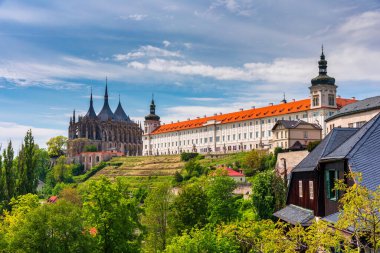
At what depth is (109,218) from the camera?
25688 millimetres

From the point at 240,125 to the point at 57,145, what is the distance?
7496cm

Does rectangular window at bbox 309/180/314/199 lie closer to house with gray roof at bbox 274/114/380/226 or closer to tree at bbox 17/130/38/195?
house with gray roof at bbox 274/114/380/226

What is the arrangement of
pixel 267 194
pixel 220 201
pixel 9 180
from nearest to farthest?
pixel 9 180
pixel 267 194
pixel 220 201

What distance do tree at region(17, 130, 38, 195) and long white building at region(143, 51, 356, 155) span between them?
1679 inches

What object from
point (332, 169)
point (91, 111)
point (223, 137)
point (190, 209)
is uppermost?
point (91, 111)

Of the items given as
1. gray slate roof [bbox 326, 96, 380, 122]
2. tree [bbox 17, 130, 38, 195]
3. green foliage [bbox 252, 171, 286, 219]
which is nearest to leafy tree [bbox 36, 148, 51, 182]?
tree [bbox 17, 130, 38, 195]

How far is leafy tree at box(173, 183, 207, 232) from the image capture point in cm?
4256

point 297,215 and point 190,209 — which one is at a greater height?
point 297,215

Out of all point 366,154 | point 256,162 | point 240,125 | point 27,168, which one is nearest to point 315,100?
point 240,125

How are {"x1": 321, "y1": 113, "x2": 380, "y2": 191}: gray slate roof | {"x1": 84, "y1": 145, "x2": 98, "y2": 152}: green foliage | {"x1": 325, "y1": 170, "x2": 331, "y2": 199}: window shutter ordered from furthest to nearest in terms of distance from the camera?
{"x1": 84, "y1": 145, "x2": 98, "y2": 152}: green foliage, {"x1": 325, "y1": 170, "x2": 331, "y2": 199}: window shutter, {"x1": 321, "y1": 113, "x2": 380, "y2": 191}: gray slate roof

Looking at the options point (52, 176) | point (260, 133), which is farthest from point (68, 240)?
point (52, 176)

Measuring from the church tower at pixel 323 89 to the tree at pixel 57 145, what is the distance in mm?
92225

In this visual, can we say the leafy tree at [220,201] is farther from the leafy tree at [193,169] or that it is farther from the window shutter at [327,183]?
the leafy tree at [193,169]

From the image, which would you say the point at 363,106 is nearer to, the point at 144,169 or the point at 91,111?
the point at 144,169
